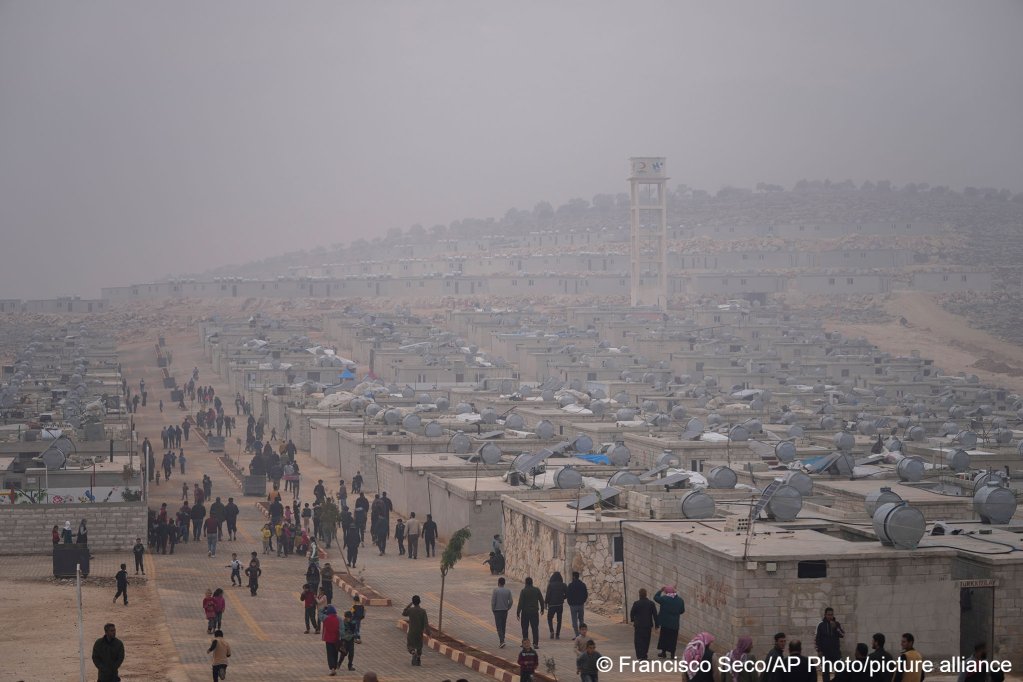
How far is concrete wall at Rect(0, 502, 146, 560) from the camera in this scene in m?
29.2

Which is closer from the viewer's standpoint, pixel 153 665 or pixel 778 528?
pixel 153 665

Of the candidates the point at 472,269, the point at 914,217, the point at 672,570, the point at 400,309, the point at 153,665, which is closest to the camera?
the point at 153,665

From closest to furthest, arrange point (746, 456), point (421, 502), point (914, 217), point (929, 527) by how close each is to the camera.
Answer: point (929, 527) < point (421, 502) < point (746, 456) < point (914, 217)

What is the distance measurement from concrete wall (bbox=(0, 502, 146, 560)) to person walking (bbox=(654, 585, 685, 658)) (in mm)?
14022

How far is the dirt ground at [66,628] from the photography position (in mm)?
19172

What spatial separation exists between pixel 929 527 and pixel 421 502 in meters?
13.8

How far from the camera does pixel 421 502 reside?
33812 millimetres

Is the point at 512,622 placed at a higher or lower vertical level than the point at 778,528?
lower

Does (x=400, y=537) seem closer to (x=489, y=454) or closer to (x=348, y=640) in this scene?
(x=489, y=454)

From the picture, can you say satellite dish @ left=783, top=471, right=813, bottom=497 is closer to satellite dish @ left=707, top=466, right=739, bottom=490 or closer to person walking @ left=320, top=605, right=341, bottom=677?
satellite dish @ left=707, top=466, right=739, bottom=490

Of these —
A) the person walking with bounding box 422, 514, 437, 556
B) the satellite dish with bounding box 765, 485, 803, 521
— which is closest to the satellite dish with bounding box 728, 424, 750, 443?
the person walking with bounding box 422, 514, 437, 556

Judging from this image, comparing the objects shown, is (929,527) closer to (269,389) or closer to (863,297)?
(269,389)

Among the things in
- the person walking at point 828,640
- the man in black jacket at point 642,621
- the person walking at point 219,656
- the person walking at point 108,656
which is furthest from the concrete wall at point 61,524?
the person walking at point 828,640

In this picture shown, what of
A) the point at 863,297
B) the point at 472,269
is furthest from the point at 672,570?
the point at 472,269
